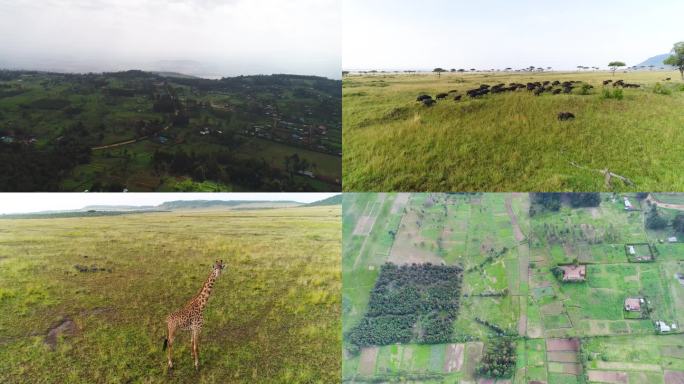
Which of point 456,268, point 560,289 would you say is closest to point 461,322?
point 456,268

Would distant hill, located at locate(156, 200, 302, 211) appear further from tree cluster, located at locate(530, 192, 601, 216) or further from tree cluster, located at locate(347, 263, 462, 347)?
tree cluster, located at locate(530, 192, 601, 216)

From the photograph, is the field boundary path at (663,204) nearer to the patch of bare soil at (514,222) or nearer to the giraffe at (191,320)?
the patch of bare soil at (514,222)

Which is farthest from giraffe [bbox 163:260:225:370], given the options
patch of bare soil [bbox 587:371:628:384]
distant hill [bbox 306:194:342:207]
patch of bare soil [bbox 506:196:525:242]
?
patch of bare soil [bbox 587:371:628:384]

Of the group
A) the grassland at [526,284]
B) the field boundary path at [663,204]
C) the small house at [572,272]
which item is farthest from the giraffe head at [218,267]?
the field boundary path at [663,204]

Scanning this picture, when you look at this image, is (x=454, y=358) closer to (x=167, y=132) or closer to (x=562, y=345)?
(x=562, y=345)

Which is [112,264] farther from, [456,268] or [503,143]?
[503,143]
